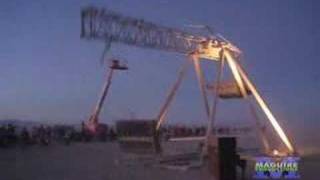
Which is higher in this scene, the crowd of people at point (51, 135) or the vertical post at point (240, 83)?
the vertical post at point (240, 83)

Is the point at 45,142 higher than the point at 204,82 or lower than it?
lower

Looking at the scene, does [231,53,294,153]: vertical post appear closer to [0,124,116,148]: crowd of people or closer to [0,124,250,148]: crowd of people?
A: [0,124,250,148]: crowd of people

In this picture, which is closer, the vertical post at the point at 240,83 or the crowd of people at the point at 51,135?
the vertical post at the point at 240,83

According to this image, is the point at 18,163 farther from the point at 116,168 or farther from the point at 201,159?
the point at 201,159

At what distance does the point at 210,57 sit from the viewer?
2408 cm

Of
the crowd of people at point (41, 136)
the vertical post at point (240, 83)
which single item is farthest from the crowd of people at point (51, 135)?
the vertical post at point (240, 83)

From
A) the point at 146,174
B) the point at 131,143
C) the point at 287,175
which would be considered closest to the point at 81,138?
the point at 131,143

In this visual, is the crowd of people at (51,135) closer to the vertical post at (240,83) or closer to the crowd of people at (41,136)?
the crowd of people at (41,136)

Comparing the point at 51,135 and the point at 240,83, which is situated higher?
the point at 240,83

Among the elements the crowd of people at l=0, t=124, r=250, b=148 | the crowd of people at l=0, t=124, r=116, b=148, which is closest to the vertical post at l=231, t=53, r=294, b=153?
the crowd of people at l=0, t=124, r=250, b=148

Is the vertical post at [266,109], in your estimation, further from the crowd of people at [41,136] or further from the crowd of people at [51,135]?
the crowd of people at [41,136]

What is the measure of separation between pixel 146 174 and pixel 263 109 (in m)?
6.43

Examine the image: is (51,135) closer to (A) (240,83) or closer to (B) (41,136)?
(B) (41,136)

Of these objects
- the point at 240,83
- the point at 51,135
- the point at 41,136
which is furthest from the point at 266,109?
the point at 51,135
